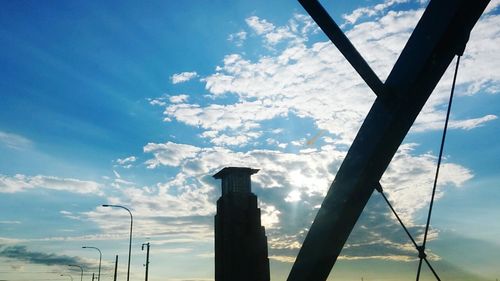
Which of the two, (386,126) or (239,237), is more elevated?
(386,126)

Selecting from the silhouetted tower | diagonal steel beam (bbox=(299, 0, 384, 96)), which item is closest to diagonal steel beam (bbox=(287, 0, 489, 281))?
diagonal steel beam (bbox=(299, 0, 384, 96))

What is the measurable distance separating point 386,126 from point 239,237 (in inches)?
46.3

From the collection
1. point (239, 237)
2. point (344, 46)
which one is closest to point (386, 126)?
point (344, 46)

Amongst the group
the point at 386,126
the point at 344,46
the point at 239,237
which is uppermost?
the point at 344,46

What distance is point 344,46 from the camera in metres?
2.48

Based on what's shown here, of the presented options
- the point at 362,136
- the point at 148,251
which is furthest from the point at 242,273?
the point at 148,251

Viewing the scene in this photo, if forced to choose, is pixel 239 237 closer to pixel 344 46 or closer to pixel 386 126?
pixel 386 126

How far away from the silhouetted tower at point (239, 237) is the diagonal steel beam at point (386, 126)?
0.29 meters

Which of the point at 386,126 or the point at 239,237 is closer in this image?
the point at 386,126

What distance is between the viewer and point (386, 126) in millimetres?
2436

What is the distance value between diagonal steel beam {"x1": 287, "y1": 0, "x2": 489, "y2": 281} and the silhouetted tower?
29cm

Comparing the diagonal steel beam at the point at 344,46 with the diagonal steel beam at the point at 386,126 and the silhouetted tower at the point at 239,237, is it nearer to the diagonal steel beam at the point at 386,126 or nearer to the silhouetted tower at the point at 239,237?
the diagonal steel beam at the point at 386,126

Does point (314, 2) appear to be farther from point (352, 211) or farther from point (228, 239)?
point (228, 239)

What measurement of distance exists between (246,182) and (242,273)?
2.10ft
